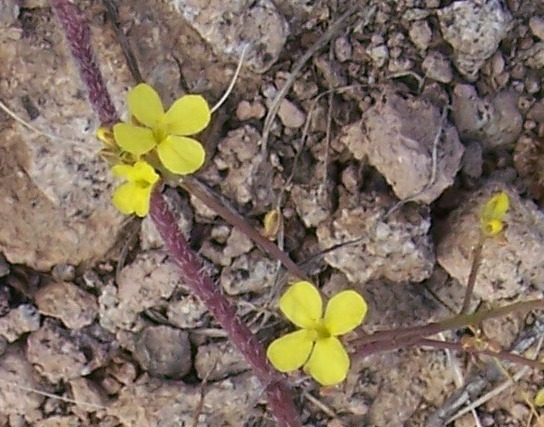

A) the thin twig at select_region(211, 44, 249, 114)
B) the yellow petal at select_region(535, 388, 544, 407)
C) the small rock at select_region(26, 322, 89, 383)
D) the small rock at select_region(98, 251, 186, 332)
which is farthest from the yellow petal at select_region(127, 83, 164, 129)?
the yellow petal at select_region(535, 388, 544, 407)

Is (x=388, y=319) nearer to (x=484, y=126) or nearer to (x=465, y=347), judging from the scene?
(x=465, y=347)

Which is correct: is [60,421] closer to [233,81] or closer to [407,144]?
[233,81]

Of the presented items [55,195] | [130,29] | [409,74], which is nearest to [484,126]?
[409,74]

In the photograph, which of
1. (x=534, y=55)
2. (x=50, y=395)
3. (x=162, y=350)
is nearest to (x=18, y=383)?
(x=50, y=395)

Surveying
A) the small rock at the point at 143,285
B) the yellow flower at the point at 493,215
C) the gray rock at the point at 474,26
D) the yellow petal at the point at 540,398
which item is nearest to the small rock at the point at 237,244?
the small rock at the point at 143,285

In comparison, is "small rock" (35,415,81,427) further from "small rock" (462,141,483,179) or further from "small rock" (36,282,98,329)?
"small rock" (462,141,483,179)

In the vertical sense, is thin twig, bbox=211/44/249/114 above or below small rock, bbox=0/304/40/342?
above
